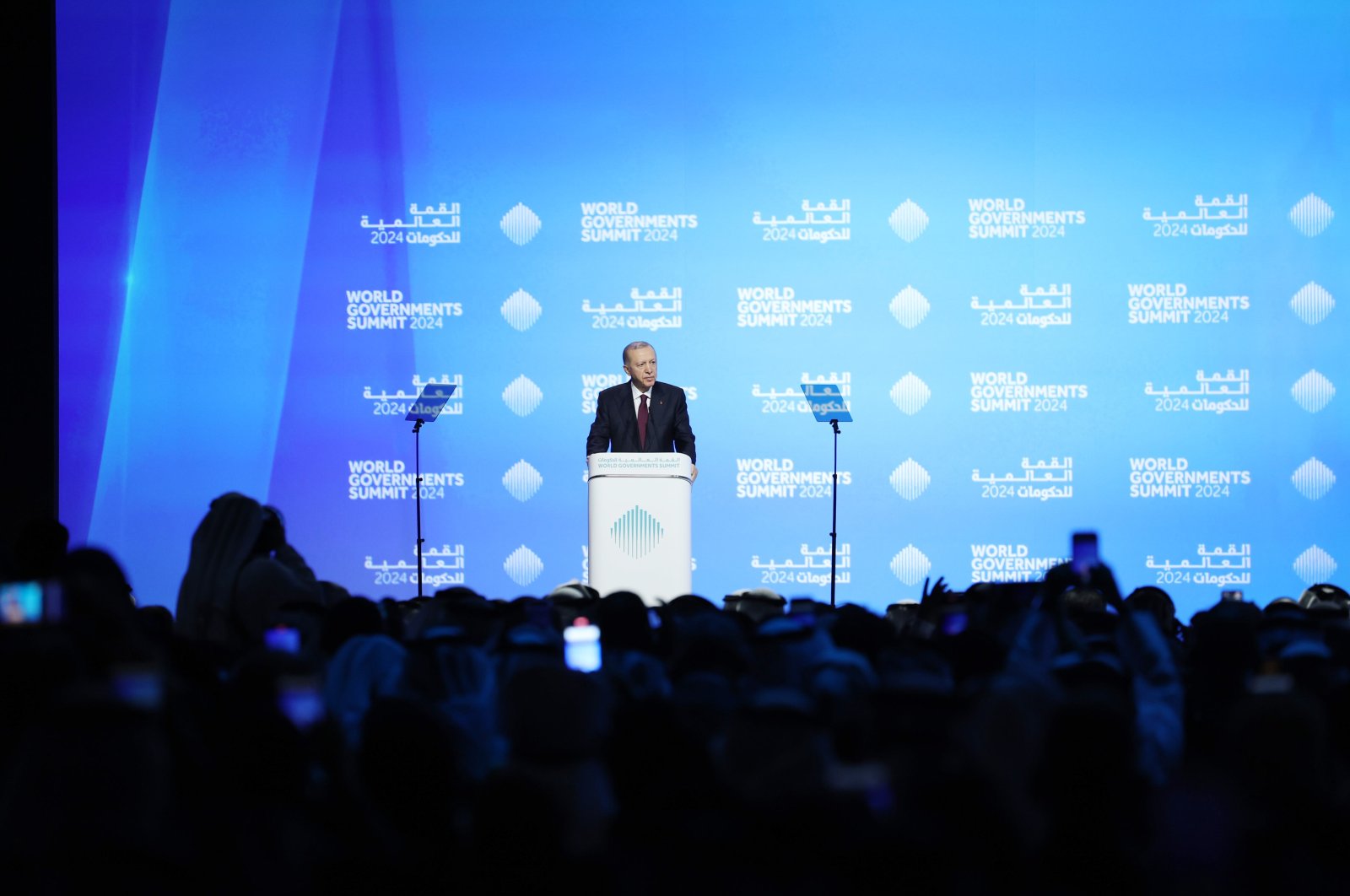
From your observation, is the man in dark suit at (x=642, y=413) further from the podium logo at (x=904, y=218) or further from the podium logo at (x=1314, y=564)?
the podium logo at (x=1314, y=564)

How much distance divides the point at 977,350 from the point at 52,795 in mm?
7432

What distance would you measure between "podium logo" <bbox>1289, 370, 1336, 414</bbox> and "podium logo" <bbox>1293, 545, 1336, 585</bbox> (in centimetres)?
86

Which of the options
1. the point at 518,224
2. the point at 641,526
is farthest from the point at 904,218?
the point at 641,526

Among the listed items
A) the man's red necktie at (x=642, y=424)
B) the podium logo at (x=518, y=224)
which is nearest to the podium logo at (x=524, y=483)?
the podium logo at (x=518, y=224)

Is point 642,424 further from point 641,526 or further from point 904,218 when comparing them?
point 904,218

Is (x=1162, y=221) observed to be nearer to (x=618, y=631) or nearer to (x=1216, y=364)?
(x=1216, y=364)

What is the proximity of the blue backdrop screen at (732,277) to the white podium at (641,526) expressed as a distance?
257cm

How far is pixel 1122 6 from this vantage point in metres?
9.23

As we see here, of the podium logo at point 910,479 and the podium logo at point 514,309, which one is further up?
the podium logo at point 514,309

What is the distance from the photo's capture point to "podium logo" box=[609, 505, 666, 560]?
22.2ft

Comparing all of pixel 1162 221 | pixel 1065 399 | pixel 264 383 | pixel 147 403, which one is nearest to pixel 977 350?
pixel 1065 399

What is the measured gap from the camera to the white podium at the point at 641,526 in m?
6.78

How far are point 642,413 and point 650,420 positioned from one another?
0.07 m

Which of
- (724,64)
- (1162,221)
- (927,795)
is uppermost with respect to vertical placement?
(724,64)
